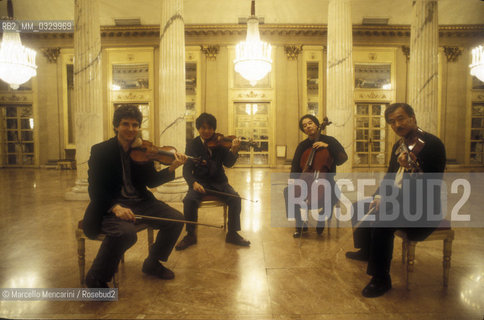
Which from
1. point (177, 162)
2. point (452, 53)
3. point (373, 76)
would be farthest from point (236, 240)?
point (452, 53)

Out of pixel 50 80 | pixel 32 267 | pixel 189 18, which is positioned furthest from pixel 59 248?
pixel 50 80

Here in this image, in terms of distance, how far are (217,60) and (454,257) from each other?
11.0 metres

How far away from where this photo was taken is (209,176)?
11.2 feet

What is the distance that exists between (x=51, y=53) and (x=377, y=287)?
14.8m

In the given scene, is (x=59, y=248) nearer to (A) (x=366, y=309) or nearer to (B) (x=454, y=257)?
(A) (x=366, y=309)

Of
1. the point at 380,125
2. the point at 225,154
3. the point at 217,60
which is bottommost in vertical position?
the point at 225,154

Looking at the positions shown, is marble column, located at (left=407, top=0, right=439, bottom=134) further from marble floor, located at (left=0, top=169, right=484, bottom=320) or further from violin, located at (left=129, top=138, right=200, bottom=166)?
violin, located at (left=129, top=138, right=200, bottom=166)

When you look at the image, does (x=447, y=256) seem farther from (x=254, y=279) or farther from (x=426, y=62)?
(x=426, y=62)

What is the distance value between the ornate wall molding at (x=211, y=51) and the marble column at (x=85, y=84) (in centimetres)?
671

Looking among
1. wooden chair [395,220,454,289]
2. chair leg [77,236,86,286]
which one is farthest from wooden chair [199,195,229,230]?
wooden chair [395,220,454,289]

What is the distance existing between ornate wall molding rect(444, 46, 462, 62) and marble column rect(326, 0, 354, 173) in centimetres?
928

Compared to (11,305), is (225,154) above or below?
above

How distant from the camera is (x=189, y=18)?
1105cm

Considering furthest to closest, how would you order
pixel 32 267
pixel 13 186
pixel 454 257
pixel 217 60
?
pixel 217 60, pixel 13 186, pixel 454 257, pixel 32 267
